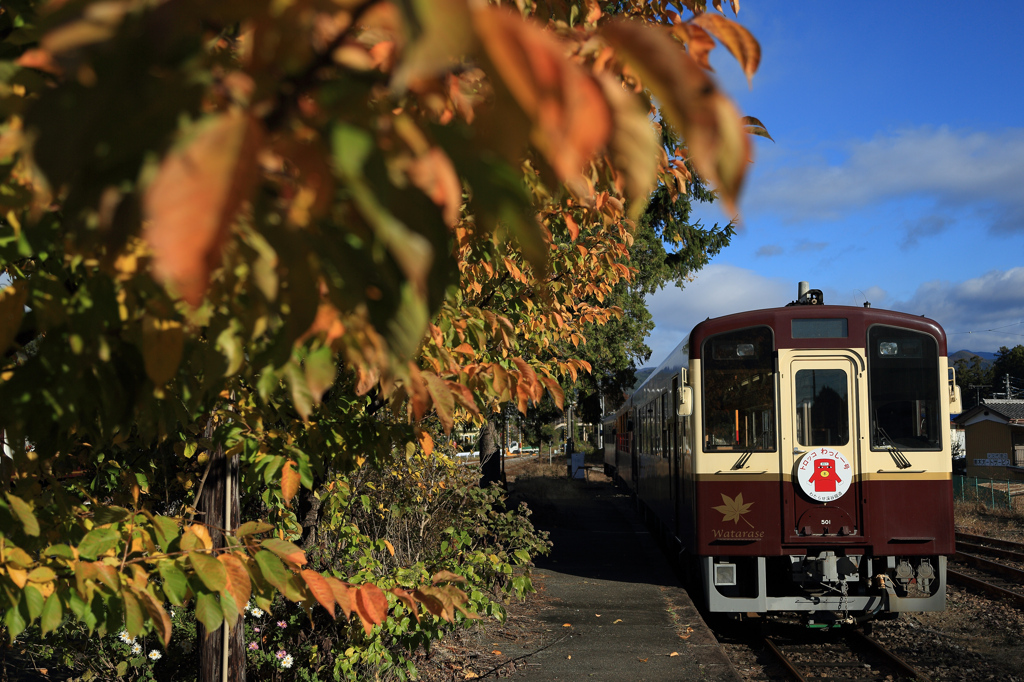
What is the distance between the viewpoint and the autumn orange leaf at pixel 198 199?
0.67 m

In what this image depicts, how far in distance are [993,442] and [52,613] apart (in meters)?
50.8

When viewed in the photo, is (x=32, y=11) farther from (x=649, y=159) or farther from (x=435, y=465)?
(x=435, y=465)

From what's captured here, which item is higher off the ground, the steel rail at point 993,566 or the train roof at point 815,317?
the train roof at point 815,317

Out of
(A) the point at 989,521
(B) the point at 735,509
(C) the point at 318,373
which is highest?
(C) the point at 318,373

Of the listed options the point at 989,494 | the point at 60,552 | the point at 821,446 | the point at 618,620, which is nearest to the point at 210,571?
the point at 60,552

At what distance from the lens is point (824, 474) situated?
843cm

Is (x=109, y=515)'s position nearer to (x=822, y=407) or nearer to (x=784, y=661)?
(x=784, y=661)

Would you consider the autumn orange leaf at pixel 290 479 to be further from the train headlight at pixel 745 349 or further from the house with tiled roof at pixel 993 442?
the house with tiled roof at pixel 993 442

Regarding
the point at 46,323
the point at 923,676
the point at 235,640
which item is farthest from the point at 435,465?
the point at 46,323

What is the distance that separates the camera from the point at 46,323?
1512mm

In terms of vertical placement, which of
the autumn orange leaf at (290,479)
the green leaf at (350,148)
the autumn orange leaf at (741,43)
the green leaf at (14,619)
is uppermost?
the autumn orange leaf at (741,43)

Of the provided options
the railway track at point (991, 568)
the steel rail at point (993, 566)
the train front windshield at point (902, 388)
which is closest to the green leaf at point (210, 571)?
the train front windshield at point (902, 388)

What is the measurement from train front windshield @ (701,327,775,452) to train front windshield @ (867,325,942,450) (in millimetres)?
1104

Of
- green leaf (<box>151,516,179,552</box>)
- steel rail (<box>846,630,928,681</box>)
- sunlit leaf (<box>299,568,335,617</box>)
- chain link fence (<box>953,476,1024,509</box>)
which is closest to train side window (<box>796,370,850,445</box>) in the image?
steel rail (<box>846,630,928,681</box>)
